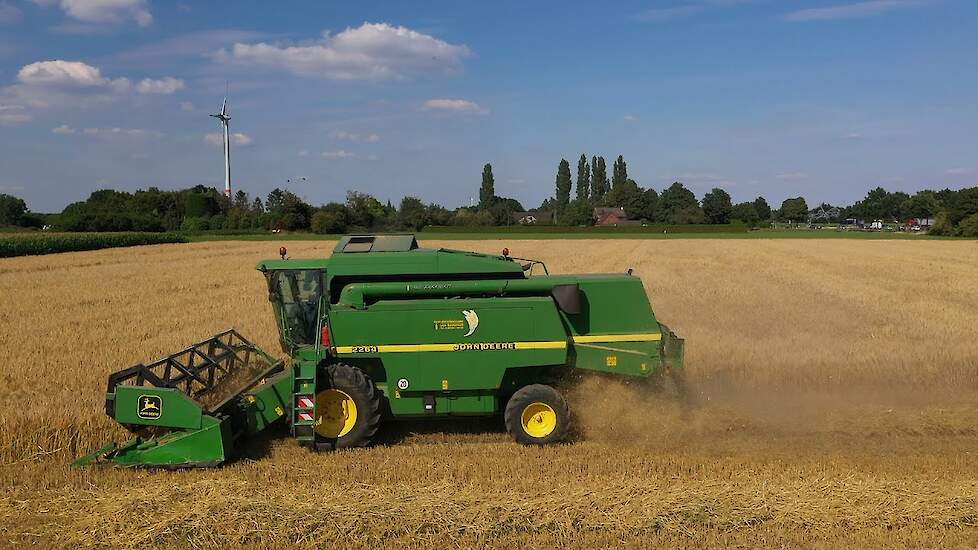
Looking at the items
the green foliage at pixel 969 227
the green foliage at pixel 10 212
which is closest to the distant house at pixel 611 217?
the green foliage at pixel 969 227

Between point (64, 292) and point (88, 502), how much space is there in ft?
52.8

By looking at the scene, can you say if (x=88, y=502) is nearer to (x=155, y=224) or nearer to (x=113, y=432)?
(x=113, y=432)

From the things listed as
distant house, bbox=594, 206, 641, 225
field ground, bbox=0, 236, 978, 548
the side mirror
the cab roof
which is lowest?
field ground, bbox=0, 236, 978, 548

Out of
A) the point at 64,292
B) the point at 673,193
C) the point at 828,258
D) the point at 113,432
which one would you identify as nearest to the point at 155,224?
the point at 64,292

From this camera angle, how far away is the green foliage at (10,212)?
77.1m

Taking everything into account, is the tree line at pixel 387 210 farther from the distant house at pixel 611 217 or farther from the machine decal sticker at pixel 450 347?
the machine decal sticker at pixel 450 347

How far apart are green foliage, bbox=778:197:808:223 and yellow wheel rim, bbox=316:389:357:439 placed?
622ft

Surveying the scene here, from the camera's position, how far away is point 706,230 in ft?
271

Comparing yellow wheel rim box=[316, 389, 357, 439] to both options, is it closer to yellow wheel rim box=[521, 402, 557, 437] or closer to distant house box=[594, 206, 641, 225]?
yellow wheel rim box=[521, 402, 557, 437]

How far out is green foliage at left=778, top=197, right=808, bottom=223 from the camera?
591ft

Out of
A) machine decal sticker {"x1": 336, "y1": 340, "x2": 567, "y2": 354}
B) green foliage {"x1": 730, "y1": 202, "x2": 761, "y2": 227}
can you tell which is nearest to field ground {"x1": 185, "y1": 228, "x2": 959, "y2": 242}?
machine decal sticker {"x1": 336, "y1": 340, "x2": 567, "y2": 354}

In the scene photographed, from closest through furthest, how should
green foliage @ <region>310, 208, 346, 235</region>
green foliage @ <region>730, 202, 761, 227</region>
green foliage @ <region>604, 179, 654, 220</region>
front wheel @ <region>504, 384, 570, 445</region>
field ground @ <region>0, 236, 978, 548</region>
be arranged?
field ground @ <region>0, 236, 978, 548</region>, front wheel @ <region>504, 384, 570, 445</region>, green foliage @ <region>310, 208, 346, 235</region>, green foliage @ <region>604, 179, 654, 220</region>, green foliage @ <region>730, 202, 761, 227</region>

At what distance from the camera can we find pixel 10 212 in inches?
3100

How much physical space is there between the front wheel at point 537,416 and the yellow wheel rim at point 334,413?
1651 mm
